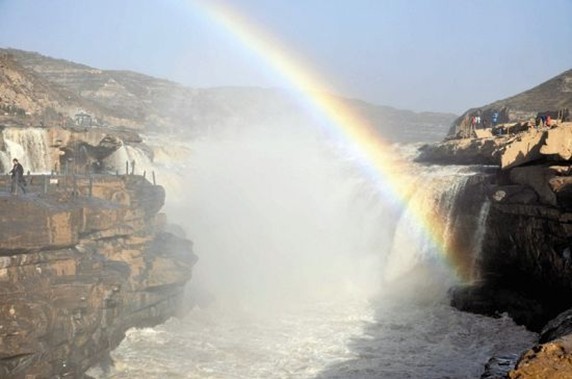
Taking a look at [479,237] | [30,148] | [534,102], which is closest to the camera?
[479,237]

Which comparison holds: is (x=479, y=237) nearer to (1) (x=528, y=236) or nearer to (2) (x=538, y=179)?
(1) (x=528, y=236)

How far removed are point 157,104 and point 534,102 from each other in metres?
46.8

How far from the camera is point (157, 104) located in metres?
74.9

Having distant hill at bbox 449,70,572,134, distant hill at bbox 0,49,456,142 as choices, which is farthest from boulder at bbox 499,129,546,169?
distant hill at bbox 0,49,456,142

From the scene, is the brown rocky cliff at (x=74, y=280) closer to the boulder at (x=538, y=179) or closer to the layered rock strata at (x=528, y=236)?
the layered rock strata at (x=528, y=236)

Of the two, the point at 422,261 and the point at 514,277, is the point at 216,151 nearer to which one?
the point at 422,261

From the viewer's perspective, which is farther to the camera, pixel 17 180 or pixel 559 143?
pixel 559 143

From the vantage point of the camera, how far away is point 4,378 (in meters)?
10.8

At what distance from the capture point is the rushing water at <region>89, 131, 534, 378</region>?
45.9ft

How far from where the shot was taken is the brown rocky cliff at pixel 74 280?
11.4 meters

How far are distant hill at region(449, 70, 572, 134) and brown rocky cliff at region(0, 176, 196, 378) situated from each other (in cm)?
3296

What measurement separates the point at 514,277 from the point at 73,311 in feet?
43.0

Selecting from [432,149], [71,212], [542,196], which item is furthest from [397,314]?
[432,149]

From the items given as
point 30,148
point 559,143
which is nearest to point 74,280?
point 559,143
